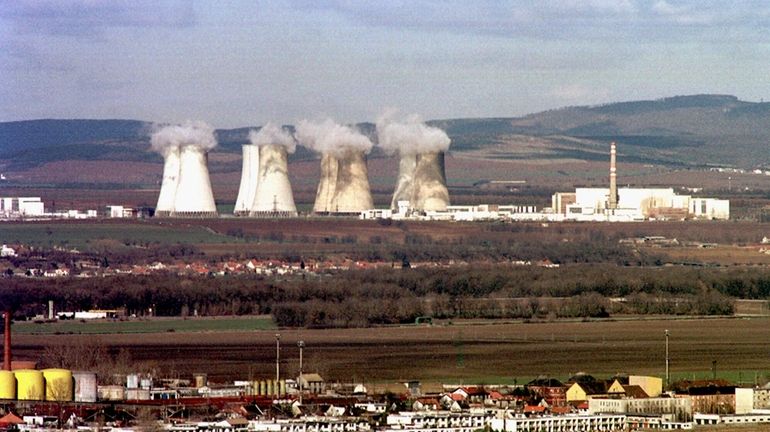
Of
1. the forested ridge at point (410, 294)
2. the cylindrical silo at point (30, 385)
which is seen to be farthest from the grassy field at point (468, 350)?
the cylindrical silo at point (30, 385)

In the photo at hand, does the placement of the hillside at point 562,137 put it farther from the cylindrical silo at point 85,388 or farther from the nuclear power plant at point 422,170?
the cylindrical silo at point 85,388

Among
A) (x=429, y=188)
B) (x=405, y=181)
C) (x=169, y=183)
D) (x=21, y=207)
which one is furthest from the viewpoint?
(x=21, y=207)

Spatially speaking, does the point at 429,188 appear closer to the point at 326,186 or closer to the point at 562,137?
the point at 326,186

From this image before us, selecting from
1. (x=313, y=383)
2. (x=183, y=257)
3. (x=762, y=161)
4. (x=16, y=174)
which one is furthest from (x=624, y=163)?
(x=313, y=383)

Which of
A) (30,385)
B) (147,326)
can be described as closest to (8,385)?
(30,385)

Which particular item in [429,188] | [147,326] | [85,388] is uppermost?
[429,188]
